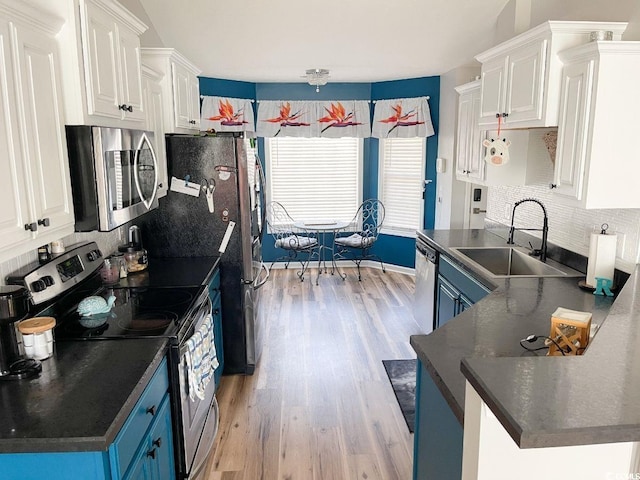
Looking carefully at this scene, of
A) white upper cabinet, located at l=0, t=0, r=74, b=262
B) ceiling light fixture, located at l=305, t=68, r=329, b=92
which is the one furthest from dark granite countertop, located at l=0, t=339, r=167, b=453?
ceiling light fixture, located at l=305, t=68, r=329, b=92

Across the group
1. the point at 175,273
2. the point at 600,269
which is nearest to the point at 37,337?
the point at 175,273

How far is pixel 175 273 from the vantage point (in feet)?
9.62

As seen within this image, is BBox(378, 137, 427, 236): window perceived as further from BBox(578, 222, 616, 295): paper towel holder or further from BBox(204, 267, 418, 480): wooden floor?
BBox(578, 222, 616, 295): paper towel holder

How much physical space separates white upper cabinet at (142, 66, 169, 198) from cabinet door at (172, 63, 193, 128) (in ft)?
0.45

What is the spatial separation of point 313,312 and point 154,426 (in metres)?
3.14

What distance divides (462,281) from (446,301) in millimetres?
434

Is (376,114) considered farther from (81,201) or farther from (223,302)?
(81,201)

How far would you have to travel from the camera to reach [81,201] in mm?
1912

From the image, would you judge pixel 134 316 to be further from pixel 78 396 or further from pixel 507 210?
pixel 507 210

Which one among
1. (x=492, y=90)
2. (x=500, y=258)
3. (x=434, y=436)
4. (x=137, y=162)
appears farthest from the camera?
(x=500, y=258)

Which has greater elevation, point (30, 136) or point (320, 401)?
point (30, 136)

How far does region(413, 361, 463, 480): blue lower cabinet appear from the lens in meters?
1.49

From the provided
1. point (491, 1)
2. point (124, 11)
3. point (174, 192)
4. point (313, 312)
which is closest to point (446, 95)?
point (491, 1)

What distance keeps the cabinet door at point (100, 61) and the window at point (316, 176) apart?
4.27 metres
